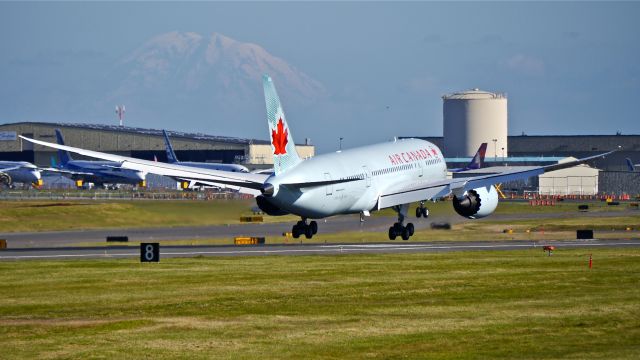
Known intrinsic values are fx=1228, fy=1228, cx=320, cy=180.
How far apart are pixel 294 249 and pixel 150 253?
→ 471 inches

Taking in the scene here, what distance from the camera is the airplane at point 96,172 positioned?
7062 inches

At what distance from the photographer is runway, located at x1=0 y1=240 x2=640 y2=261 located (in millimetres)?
67188

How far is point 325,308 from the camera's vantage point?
136ft

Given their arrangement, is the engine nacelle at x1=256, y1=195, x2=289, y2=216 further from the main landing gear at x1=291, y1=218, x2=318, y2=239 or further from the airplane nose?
the main landing gear at x1=291, y1=218, x2=318, y2=239

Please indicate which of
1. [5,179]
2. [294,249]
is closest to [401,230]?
[294,249]

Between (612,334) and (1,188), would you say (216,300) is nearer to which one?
(612,334)

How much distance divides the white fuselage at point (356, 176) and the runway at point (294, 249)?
2.55 metres

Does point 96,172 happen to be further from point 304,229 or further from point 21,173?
point 304,229

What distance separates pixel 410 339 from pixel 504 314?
6.08 m

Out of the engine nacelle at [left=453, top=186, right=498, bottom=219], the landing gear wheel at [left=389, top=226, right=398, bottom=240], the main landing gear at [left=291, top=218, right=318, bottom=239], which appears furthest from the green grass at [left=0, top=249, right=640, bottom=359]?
the engine nacelle at [left=453, top=186, right=498, bottom=219]

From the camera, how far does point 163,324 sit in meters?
37.5

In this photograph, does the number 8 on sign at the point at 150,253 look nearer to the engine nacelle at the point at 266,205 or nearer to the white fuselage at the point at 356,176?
the engine nacelle at the point at 266,205

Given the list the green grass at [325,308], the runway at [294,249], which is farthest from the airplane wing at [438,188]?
the green grass at [325,308]

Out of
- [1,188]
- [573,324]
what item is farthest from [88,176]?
[573,324]
